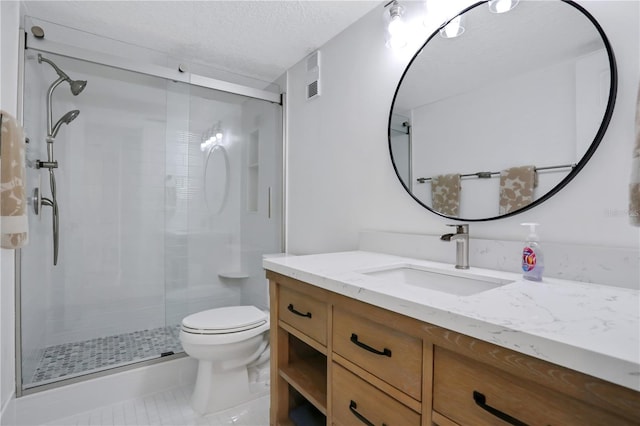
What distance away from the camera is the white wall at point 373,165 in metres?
0.91

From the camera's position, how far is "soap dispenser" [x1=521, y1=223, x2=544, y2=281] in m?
0.94

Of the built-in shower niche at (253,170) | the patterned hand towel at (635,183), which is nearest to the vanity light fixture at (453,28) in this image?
the patterned hand towel at (635,183)

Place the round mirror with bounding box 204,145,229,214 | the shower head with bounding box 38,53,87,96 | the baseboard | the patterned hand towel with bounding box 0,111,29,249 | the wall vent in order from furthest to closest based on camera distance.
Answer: the round mirror with bounding box 204,145,229,214 → the wall vent → the shower head with bounding box 38,53,87,96 → the baseboard → the patterned hand towel with bounding box 0,111,29,249

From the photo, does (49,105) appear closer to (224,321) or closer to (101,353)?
(101,353)

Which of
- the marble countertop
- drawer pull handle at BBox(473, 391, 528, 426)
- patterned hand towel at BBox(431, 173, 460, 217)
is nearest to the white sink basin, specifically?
the marble countertop

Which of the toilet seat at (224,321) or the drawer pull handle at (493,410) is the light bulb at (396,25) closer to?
the drawer pull handle at (493,410)

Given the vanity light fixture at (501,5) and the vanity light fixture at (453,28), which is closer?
the vanity light fixture at (501,5)

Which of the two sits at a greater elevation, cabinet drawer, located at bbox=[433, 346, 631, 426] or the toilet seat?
cabinet drawer, located at bbox=[433, 346, 631, 426]

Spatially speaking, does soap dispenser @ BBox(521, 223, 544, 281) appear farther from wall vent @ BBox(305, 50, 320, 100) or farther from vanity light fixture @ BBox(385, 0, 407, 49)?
wall vent @ BBox(305, 50, 320, 100)

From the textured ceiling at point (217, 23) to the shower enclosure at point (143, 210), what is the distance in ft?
0.76

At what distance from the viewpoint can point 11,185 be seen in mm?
1297

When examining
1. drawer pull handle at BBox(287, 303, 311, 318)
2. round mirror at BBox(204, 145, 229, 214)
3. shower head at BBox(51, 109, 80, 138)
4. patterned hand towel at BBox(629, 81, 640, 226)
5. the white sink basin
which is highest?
shower head at BBox(51, 109, 80, 138)

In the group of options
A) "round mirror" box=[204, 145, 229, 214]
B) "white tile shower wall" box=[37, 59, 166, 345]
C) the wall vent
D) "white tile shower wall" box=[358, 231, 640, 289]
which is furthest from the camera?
"round mirror" box=[204, 145, 229, 214]

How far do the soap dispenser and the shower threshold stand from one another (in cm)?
204
